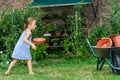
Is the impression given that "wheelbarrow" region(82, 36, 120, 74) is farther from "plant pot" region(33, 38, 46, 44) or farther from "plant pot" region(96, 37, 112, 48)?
"plant pot" region(33, 38, 46, 44)

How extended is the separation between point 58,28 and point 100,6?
160 centimetres

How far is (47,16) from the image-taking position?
46.7 ft

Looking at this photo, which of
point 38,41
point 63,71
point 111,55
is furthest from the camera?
point 38,41

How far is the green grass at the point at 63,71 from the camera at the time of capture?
873 centimetres

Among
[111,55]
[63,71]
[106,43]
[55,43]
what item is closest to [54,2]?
[55,43]

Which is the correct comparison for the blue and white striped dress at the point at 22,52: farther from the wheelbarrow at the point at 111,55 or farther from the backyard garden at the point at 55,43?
the wheelbarrow at the point at 111,55

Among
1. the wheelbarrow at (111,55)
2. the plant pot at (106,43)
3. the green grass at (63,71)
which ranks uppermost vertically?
the plant pot at (106,43)

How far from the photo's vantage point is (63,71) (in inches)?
388

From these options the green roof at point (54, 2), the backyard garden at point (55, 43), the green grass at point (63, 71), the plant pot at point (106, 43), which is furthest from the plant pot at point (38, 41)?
the plant pot at point (106, 43)

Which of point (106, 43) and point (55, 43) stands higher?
point (106, 43)

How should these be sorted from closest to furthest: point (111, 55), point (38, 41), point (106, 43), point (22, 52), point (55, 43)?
point (111, 55)
point (106, 43)
point (22, 52)
point (38, 41)
point (55, 43)

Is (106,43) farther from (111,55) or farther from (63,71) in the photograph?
(63,71)

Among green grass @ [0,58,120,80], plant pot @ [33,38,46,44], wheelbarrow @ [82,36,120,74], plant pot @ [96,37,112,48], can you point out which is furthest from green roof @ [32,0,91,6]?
wheelbarrow @ [82,36,120,74]

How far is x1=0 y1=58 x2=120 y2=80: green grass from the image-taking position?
8727 millimetres
